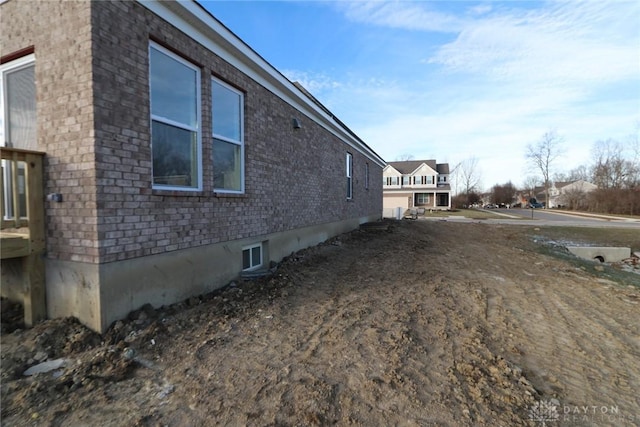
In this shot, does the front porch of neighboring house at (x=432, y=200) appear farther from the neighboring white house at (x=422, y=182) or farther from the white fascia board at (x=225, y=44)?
the white fascia board at (x=225, y=44)

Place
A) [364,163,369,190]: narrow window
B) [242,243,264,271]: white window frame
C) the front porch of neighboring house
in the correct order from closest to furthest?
[242,243,264,271]: white window frame
[364,163,369,190]: narrow window
the front porch of neighboring house

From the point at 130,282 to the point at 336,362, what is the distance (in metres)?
2.37

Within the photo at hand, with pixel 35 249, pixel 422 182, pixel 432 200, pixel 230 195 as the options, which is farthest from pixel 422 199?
pixel 35 249

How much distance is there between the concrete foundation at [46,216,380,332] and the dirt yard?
5.9 inches

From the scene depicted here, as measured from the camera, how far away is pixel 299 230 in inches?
299

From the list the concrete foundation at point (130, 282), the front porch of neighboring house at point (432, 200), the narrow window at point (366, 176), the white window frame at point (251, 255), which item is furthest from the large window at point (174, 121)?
the front porch of neighboring house at point (432, 200)

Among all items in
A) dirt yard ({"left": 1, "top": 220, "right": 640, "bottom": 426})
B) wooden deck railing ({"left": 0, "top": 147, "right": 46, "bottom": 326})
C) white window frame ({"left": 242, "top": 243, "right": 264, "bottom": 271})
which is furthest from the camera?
white window frame ({"left": 242, "top": 243, "right": 264, "bottom": 271})

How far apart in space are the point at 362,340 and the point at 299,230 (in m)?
4.48

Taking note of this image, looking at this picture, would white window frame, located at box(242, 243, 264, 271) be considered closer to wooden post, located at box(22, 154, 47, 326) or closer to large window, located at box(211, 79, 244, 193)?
large window, located at box(211, 79, 244, 193)

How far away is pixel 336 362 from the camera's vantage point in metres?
2.88

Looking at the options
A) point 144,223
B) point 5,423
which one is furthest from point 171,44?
point 5,423

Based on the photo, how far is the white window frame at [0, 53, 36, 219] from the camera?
3684 mm

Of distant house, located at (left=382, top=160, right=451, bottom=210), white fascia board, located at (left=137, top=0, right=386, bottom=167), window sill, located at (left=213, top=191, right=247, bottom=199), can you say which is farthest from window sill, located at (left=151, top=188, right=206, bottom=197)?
distant house, located at (left=382, top=160, right=451, bottom=210)

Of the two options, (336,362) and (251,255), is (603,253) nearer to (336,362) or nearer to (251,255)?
(251,255)
